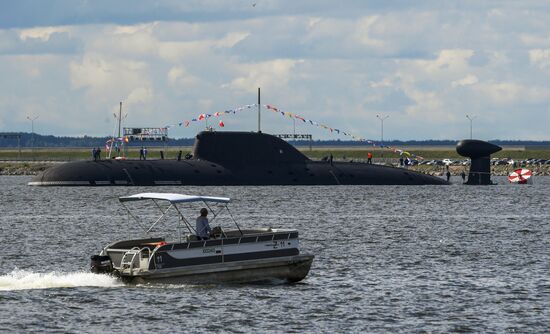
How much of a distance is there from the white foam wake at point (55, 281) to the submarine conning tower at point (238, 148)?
78835 millimetres

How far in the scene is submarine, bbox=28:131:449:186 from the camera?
398 feet

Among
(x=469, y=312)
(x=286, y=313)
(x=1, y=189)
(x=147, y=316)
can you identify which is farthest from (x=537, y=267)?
(x=1, y=189)

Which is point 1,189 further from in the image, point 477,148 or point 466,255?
point 466,255

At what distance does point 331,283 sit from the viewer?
153 feet

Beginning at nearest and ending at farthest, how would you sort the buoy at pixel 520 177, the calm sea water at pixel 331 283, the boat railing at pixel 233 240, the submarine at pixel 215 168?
the calm sea water at pixel 331 283, the boat railing at pixel 233 240, the submarine at pixel 215 168, the buoy at pixel 520 177

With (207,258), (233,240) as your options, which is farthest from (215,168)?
(207,258)

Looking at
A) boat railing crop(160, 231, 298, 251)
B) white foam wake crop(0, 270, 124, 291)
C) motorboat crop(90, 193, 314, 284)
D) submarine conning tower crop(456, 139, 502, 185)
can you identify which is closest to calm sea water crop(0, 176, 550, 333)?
white foam wake crop(0, 270, 124, 291)

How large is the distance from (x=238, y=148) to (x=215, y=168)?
3334 millimetres

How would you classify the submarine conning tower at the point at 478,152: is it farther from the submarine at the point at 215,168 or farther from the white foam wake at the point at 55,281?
the white foam wake at the point at 55,281

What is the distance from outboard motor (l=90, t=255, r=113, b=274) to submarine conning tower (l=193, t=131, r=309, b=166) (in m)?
80.7

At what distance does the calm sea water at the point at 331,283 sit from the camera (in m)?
38.3

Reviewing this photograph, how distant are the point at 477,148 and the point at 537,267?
7894 cm

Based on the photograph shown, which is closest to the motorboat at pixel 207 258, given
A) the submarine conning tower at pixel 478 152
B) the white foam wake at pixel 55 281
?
the white foam wake at pixel 55 281

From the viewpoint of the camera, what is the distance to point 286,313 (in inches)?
1561
